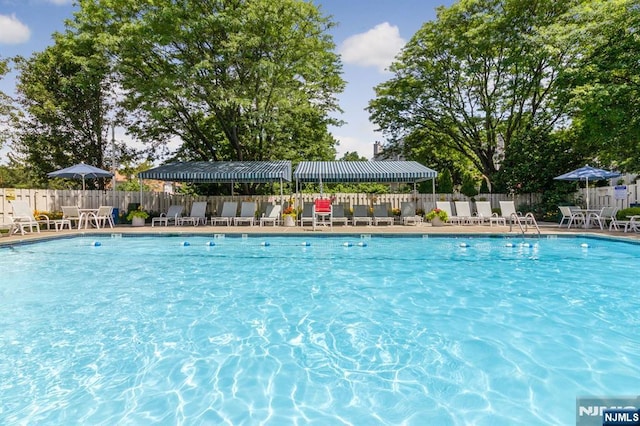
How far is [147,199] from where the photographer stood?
60.1 ft

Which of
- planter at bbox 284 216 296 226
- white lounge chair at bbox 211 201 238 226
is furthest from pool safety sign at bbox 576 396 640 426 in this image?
white lounge chair at bbox 211 201 238 226

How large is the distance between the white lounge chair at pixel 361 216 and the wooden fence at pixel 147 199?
940 millimetres

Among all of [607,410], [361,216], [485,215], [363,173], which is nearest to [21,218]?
[361,216]

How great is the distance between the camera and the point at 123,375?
3.15 meters

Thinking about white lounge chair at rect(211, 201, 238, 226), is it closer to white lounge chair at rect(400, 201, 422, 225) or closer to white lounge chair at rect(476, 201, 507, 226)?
white lounge chair at rect(400, 201, 422, 225)

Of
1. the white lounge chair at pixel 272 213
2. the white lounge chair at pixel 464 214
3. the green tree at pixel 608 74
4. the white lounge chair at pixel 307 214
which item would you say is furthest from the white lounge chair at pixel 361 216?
the green tree at pixel 608 74

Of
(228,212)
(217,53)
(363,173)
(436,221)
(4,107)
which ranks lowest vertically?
(436,221)

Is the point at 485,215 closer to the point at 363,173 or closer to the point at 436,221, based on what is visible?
the point at 436,221

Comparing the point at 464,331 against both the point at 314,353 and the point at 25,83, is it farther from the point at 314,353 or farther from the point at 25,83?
the point at 25,83

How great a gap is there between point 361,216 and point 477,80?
423 inches

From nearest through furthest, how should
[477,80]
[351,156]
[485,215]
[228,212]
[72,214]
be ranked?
[72,214]
[485,215]
[228,212]
[477,80]
[351,156]

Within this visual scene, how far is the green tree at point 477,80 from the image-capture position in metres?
16.7

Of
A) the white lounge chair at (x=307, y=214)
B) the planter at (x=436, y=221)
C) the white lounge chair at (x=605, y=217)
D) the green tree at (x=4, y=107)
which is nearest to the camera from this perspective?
the white lounge chair at (x=605, y=217)

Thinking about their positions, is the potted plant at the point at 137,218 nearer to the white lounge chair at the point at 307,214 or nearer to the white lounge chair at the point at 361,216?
the white lounge chair at the point at 307,214
